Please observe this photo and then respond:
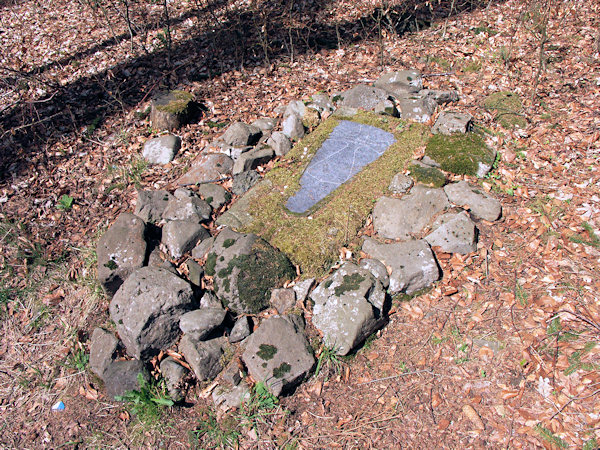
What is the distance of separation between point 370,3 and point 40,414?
23.2 ft

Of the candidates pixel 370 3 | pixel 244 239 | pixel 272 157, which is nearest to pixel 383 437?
pixel 244 239

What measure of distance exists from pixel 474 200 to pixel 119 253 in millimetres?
3220

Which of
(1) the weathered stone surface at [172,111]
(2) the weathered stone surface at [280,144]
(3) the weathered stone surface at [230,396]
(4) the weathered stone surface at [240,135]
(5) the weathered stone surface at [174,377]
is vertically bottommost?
(3) the weathered stone surface at [230,396]

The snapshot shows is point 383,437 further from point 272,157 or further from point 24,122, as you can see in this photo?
point 24,122

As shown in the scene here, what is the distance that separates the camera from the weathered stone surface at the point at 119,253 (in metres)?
3.72

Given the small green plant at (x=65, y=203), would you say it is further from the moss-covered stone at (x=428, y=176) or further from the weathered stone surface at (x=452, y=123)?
the weathered stone surface at (x=452, y=123)

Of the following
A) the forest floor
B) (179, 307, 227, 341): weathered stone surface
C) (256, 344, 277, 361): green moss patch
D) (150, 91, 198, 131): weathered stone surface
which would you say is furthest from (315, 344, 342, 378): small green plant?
(150, 91, 198, 131): weathered stone surface

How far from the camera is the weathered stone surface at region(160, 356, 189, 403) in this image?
3.13 m

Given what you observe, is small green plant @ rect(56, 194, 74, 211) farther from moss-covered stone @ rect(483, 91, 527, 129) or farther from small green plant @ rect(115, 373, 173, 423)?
moss-covered stone @ rect(483, 91, 527, 129)

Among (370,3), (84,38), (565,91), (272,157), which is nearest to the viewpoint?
(272,157)

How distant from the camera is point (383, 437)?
2803mm

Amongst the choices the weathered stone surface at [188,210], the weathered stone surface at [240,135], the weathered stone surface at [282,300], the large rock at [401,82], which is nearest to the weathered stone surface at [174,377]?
the weathered stone surface at [282,300]

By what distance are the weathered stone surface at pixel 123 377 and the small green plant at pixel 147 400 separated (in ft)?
0.12

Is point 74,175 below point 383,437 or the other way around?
the other way around
